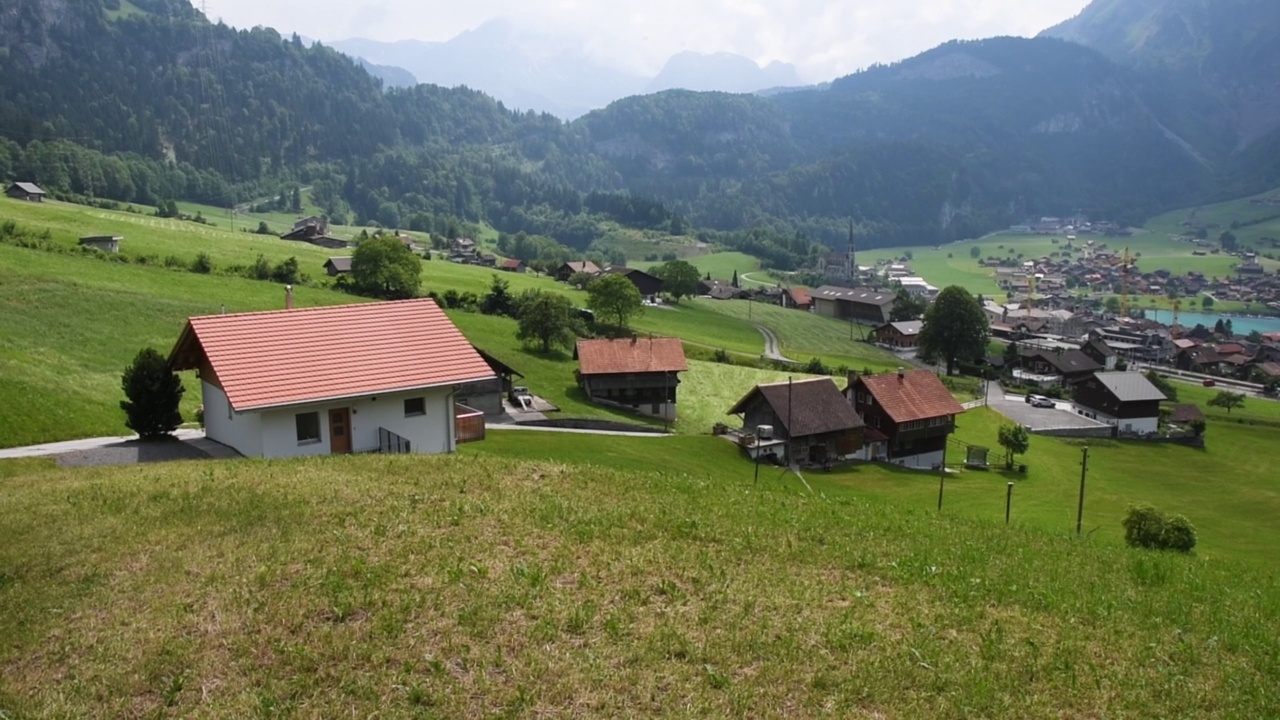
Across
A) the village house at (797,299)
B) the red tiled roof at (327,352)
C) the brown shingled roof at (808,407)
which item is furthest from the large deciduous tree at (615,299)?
the village house at (797,299)

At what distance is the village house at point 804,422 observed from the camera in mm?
55188

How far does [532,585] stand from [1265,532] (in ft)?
161

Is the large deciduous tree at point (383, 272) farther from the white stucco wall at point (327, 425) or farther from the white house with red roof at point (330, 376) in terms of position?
the white stucco wall at point (327, 425)

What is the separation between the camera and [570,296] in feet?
364

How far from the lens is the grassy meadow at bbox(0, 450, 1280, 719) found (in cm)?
1006

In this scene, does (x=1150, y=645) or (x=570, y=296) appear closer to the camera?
(x=1150, y=645)

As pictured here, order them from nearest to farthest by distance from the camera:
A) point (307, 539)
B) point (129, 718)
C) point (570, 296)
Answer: point (129, 718) → point (307, 539) → point (570, 296)

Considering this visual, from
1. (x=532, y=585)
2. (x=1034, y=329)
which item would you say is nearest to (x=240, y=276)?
(x=532, y=585)

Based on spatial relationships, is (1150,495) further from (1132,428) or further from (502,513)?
(502,513)

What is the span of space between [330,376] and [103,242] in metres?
66.4

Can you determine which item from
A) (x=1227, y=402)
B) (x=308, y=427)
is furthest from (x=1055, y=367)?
(x=308, y=427)

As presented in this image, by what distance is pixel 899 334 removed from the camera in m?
133

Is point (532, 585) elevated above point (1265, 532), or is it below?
above

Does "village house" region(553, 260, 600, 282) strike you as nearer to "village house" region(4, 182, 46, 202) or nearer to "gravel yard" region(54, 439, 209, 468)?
"village house" region(4, 182, 46, 202)
